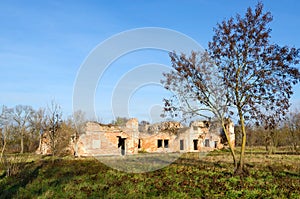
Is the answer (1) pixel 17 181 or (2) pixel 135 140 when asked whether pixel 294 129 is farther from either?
(1) pixel 17 181

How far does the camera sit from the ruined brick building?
99.9 feet

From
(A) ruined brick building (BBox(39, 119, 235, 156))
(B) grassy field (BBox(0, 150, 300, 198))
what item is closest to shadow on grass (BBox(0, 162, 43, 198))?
(B) grassy field (BBox(0, 150, 300, 198))

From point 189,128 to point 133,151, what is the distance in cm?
968

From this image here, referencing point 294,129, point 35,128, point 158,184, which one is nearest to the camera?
point 158,184

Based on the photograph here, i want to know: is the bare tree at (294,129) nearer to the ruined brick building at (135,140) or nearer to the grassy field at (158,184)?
the ruined brick building at (135,140)

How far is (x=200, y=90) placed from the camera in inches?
553

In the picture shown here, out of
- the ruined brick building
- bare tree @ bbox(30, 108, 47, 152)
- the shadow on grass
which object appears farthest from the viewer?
bare tree @ bbox(30, 108, 47, 152)

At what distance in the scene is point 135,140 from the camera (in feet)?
113

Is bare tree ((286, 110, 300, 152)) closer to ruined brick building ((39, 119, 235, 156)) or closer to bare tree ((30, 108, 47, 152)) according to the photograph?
ruined brick building ((39, 119, 235, 156))

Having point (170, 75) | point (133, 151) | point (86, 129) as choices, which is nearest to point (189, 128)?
point (133, 151)

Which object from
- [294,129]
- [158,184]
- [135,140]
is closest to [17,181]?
[158,184]

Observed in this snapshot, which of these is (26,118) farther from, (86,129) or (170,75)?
(170,75)

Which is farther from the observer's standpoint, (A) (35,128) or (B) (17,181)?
(A) (35,128)

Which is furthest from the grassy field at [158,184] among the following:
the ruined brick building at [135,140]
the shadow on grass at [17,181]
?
the ruined brick building at [135,140]
